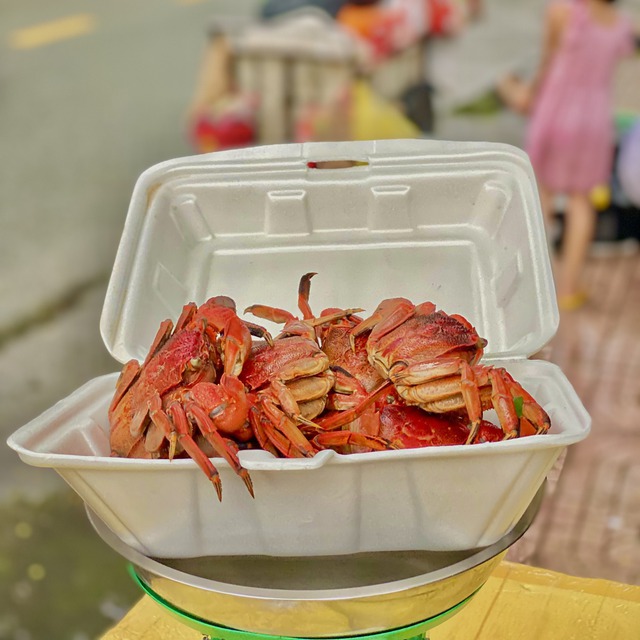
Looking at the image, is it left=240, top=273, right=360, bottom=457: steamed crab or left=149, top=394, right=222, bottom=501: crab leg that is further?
left=240, top=273, right=360, bottom=457: steamed crab

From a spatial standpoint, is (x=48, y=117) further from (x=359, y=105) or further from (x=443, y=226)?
(x=443, y=226)

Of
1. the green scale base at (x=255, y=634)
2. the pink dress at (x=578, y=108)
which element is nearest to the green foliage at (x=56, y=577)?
the green scale base at (x=255, y=634)

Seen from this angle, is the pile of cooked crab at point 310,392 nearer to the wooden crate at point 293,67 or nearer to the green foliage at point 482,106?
the wooden crate at point 293,67

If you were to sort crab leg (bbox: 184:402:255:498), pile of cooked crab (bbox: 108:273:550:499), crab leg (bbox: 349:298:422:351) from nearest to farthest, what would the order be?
crab leg (bbox: 184:402:255:498), pile of cooked crab (bbox: 108:273:550:499), crab leg (bbox: 349:298:422:351)

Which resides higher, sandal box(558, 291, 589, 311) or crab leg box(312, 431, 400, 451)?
crab leg box(312, 431, 400, 451)

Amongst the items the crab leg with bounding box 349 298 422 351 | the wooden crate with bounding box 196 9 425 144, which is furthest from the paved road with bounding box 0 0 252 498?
the crab leg with bounding box 349 298 422 351

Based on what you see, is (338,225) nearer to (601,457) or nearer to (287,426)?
(287,426)

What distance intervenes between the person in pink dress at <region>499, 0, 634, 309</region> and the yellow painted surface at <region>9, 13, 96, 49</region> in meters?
1.56

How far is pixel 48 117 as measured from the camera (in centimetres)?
329

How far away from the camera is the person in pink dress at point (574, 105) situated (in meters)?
3.04

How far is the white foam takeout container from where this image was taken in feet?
3.14

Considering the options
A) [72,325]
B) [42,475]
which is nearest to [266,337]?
[42,475]

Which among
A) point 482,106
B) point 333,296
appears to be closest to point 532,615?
point 333,296

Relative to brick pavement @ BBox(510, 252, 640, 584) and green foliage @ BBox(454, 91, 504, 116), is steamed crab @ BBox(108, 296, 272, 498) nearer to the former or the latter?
brick pavement @ BBox(510, 252, 640, 584)
